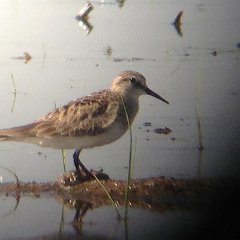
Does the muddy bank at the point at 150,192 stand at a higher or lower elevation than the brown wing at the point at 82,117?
lower

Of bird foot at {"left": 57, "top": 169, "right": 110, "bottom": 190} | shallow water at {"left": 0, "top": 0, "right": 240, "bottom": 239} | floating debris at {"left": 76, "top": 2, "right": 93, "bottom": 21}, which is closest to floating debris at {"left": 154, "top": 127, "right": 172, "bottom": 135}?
shallow water at {"left": 0, "top": 0, "right": 240, "bottom": 239}

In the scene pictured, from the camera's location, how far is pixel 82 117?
1.95m

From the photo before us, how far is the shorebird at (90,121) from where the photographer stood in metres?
1.94

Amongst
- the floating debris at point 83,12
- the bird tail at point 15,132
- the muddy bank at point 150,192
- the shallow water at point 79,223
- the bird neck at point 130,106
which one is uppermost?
the floating debris at point 83,12

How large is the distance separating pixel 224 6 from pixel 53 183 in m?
0.43

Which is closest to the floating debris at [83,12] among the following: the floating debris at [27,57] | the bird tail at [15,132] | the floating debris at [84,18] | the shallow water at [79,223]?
the floating debris at [84,18]

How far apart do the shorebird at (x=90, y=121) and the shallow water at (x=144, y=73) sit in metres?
0.01

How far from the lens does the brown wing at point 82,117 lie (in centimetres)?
194

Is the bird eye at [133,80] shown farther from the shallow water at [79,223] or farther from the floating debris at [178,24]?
the shallow water at [79,223]

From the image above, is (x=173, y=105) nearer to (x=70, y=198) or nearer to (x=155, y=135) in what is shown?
(x=155, y=135)

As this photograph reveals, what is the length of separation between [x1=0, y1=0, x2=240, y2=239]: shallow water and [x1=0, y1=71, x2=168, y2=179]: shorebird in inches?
0.6

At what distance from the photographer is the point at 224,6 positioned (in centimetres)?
197

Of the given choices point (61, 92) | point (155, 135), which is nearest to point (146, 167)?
point (155, 135)

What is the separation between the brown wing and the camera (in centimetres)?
194
